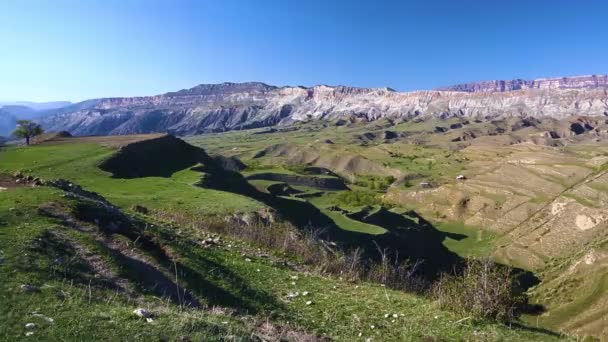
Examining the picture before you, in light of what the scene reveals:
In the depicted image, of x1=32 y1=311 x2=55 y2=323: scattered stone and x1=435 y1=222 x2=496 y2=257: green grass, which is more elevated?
x1=32 y1=311 x2=55 y2=323: scattered stone

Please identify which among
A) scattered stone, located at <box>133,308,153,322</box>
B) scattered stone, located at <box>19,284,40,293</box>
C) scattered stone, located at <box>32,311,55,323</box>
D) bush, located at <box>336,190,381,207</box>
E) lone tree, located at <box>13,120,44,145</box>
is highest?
lone tree, located at <box>13,120,44,145</box>

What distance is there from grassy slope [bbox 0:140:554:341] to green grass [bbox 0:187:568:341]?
0.02 m

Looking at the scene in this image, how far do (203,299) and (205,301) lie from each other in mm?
135

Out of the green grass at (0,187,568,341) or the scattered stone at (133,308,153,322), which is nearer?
the green grass at (0,187,568,341)

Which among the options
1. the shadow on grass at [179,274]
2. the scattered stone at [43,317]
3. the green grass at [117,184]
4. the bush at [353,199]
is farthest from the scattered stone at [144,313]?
the bush at [353,199]

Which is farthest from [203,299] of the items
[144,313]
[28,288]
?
[28,288]

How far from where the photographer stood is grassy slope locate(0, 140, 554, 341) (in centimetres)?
988

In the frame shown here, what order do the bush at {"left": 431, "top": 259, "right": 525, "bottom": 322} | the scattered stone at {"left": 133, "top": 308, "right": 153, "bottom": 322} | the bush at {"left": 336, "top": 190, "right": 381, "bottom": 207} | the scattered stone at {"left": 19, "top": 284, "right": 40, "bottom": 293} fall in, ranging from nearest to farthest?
the scattered stone at {"left": 133, "top": 308, "right": 153, "bottom": 322}, the scattered stone at {"left": 19, "top": 284, "right": 40, "bottom": 293}, the bush at {"left": 431, "top": 259, "right": 525, "bottom": 322}, the bush at {"left": 336, "top": 190, "right": 381, "bottom": 207}

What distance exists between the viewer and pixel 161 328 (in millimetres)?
9867

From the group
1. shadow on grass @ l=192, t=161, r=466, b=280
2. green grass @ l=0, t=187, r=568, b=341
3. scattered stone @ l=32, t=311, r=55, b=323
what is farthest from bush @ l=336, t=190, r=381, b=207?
scattered stone @ l=32, t=311, r=55, b=323

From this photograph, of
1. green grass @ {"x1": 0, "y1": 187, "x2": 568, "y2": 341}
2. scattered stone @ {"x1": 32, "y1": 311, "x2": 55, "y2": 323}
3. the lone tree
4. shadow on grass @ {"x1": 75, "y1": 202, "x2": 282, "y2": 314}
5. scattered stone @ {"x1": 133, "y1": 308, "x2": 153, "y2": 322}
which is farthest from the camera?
the lone tree

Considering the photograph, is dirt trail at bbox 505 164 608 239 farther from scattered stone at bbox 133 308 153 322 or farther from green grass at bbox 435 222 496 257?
scattered stone at bbox 133 308 153 322

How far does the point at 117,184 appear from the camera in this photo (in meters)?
43.0

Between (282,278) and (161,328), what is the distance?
7.84 metres
